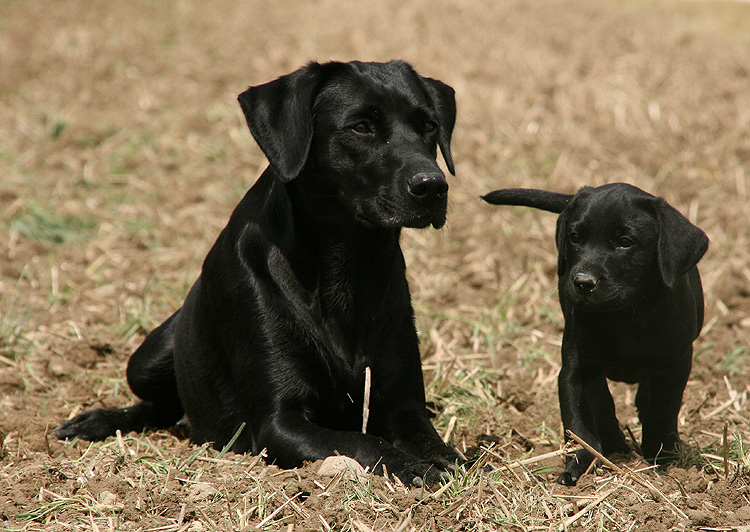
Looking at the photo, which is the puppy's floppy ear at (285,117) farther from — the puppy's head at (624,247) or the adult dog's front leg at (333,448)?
the puppy's head at (624,247)

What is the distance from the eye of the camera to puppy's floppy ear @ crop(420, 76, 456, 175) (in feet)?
13.4

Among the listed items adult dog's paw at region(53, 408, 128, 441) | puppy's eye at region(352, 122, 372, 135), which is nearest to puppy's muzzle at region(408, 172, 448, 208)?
puppy's eye at region(352, 122, 372, 135)

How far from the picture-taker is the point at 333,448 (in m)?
3.40

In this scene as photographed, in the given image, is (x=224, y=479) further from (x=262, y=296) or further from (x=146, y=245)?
(x=146, y=245)

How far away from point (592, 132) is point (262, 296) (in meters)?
6.13

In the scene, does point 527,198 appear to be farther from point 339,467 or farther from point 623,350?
point 339,467

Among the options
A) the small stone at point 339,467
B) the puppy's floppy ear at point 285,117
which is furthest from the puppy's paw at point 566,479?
the puppy's floppy ear at point 285,117

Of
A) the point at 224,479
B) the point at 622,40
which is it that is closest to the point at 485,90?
the point at 622,40

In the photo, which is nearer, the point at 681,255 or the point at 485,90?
the point at 681,255

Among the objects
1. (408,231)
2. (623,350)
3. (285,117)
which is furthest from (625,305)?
(408,231)

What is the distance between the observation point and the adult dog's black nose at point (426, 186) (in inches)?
136

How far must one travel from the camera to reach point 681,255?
3424 millimetres

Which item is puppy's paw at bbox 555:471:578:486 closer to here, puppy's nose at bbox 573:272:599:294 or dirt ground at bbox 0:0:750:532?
dirt ground at bbox 0:0:750:532

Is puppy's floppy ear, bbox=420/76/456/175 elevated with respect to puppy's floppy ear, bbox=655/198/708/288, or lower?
elevated
